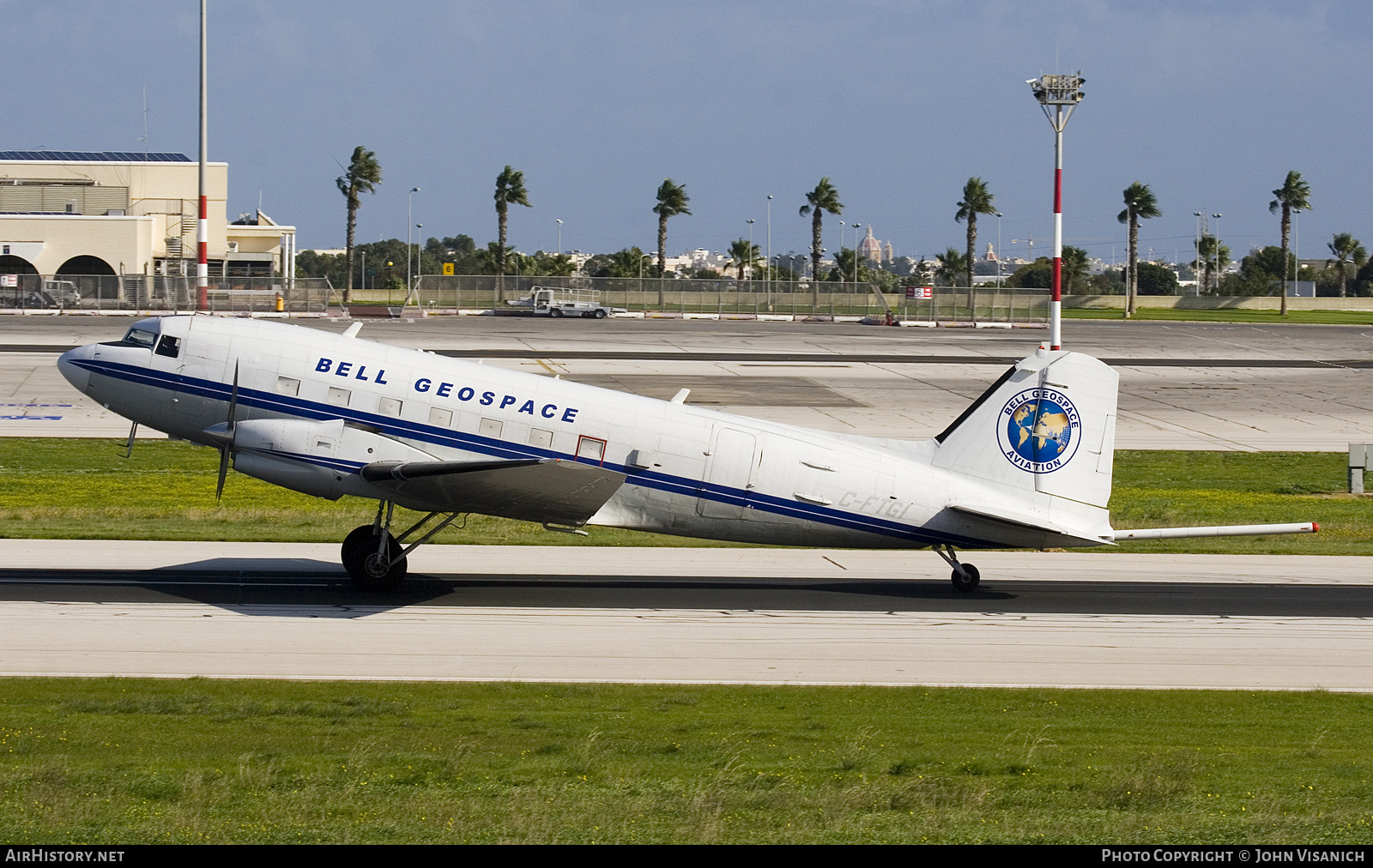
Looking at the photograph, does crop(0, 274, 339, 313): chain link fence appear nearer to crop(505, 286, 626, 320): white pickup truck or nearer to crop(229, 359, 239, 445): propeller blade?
crop(505, 286, 626, 320): white pickup truck

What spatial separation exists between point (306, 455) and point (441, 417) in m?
2.37

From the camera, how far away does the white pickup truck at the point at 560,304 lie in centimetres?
11275

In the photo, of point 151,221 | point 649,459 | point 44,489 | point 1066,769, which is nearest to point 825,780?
point 1066,769

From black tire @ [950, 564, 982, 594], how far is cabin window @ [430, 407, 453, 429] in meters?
9.88

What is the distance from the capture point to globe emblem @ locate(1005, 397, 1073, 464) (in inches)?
926

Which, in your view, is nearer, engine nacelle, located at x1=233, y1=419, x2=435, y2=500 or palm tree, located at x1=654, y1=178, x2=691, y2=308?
engine nacelle, located at x1=233, y1=419, x2=435, y2=500

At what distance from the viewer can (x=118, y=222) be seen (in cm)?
11325

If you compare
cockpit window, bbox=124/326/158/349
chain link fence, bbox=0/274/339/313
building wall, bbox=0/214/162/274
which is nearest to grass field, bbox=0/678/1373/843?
cockpit window, bbox=124/326/158/349

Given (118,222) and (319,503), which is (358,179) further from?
(319,503)

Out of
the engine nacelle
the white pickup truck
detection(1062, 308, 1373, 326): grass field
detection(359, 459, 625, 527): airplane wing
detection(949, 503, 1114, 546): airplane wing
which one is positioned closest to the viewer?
detection(359, 459, 625, 527): airplane wing

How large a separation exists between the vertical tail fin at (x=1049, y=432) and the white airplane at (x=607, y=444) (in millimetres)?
31

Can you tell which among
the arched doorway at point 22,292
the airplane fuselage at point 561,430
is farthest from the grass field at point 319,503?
the arched doorway at point 22,292

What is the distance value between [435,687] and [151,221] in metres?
110

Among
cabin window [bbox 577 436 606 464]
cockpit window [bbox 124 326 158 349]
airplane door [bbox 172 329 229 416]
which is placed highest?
cockpit window [bbox 124 326 158 349]
